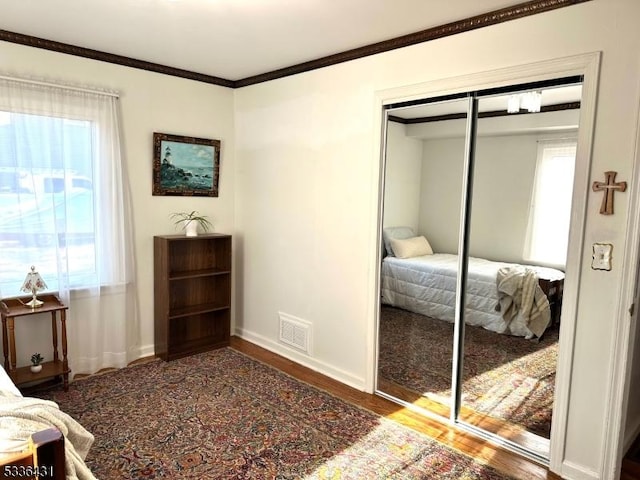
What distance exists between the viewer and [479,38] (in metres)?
2.62

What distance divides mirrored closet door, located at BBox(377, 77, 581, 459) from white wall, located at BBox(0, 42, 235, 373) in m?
1.89

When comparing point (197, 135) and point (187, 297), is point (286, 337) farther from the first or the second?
point (197, 135)

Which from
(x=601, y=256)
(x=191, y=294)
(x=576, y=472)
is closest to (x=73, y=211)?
(x=191, y=294)

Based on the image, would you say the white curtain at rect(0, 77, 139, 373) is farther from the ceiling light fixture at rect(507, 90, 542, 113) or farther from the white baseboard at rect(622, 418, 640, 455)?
the white baseboard at rect(622, 418, 640, 455)

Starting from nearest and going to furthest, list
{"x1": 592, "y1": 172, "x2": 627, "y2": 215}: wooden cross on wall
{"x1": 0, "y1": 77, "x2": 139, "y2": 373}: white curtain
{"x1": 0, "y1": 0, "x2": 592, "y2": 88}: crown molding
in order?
{"x1": 592, "y1": 172, "x2": 627, "y2": 215}: wooden cross on wall, {"x1": 0, "y1": 0, "x2": 592, "y2": 88}: crown molding, {"x1": 0, "y1": 77, "x2": 139, "y2": 373}: white curtain

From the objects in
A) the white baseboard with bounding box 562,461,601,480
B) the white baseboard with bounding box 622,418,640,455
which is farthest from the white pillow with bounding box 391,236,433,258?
the white baseboard with bounding box 622,418,640,455

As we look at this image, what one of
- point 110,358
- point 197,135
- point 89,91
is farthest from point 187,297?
point 89,91

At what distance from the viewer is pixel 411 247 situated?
3.20 meters

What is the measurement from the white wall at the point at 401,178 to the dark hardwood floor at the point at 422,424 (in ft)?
4.25

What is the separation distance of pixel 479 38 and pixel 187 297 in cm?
322

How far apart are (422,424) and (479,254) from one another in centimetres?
120

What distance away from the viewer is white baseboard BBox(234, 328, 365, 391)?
3476 millimetres

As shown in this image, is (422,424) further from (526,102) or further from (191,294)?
(191,294)

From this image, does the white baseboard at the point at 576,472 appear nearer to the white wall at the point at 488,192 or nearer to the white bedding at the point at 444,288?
the white bedding at the point at 444,288
